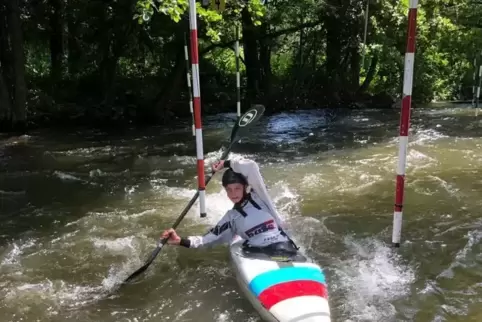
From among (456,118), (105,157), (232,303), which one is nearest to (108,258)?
(232,303)

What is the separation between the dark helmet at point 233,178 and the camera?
12.2 feet

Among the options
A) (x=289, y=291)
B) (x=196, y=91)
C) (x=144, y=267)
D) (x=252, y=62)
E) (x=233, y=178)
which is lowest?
(x=144, y=267)

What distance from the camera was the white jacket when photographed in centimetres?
375

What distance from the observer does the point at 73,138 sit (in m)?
10.6

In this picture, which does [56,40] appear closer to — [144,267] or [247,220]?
[144,267]

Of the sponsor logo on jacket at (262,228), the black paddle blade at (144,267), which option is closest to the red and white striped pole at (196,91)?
the black paddle blade at (144,267)

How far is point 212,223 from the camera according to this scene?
17.3ft

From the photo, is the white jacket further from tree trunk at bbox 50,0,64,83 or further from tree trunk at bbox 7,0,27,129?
tree trunk at bbox 50,0,64,83

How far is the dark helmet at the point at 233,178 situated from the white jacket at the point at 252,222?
0.22 feet

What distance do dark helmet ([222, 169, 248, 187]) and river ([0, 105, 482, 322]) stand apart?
81 centimetres

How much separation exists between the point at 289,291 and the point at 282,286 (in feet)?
0.24

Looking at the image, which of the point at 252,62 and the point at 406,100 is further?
the point at 252,62

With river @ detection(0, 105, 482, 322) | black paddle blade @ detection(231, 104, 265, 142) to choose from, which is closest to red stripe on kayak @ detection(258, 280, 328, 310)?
river @ detection(0, 105, 482, 322)

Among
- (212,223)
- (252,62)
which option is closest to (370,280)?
(212,223)
